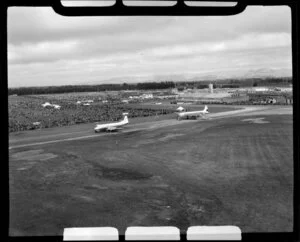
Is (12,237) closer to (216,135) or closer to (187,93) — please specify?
(216,135)

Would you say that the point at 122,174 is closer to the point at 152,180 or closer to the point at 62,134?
the point at 152,180

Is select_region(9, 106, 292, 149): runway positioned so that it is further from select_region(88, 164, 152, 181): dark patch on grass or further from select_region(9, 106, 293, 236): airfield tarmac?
select_region(88, 164, 152, 181): dark patch on grass

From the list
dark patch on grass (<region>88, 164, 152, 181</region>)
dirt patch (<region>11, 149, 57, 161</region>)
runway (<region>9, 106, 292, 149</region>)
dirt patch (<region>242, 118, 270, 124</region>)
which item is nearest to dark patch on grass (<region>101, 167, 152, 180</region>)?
dark patch on grass (<region>88, 164, 152, 181</region>)

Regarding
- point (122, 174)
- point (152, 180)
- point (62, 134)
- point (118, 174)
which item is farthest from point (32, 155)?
point (152, 180)

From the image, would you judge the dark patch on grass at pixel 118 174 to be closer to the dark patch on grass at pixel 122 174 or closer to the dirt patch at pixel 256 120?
the dark patch on grass at pixel 122 174

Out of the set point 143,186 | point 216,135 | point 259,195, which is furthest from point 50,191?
point 216,135
